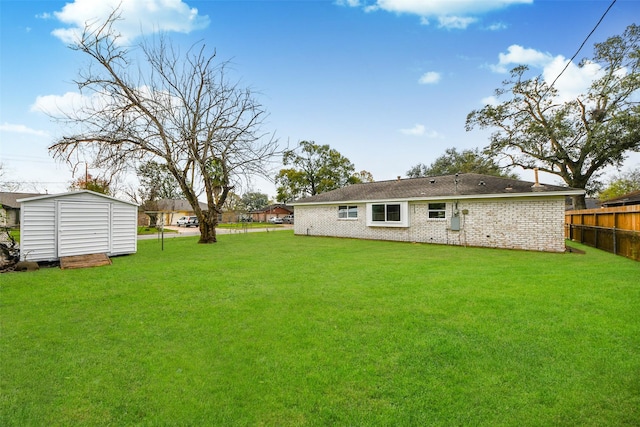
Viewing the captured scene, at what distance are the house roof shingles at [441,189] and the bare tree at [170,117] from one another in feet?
18.1

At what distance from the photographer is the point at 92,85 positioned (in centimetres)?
1205

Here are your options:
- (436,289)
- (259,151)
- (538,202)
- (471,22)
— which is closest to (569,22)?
(471,22)

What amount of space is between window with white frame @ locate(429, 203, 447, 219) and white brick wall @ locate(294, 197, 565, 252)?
0.59 ft

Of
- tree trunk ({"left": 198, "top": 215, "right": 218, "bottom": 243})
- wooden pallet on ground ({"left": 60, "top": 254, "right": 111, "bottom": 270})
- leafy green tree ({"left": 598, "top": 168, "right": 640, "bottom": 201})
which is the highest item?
leafy green tree ({"left": 598, "top": 168, "right": 640, "bottom": 201})

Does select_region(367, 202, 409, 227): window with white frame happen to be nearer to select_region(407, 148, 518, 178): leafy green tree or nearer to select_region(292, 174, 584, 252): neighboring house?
select_region(292, 174, 584, 252): neighboring house

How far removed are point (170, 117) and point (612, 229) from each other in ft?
57.7

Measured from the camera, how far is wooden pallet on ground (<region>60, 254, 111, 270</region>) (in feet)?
26.5

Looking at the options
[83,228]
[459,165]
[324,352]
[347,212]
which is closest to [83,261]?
[83,228]

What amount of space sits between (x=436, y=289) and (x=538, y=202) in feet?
26.6

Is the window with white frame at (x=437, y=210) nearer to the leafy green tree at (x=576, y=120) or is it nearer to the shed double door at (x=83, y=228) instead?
the shed double door at (x=83, y=228)

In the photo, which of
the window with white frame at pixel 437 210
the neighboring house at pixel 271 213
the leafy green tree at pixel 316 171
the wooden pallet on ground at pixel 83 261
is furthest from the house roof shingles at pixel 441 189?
the neighboring house at pixel 271 213

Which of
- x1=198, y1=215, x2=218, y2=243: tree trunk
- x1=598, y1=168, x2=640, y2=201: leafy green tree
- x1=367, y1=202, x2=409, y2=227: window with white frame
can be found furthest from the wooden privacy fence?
x1=598, y1=168, x2=640, y2=201: leafy green tree

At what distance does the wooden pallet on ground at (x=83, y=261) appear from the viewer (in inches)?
318

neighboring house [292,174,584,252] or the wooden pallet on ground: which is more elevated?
neighboring house [292,174,584,252]
